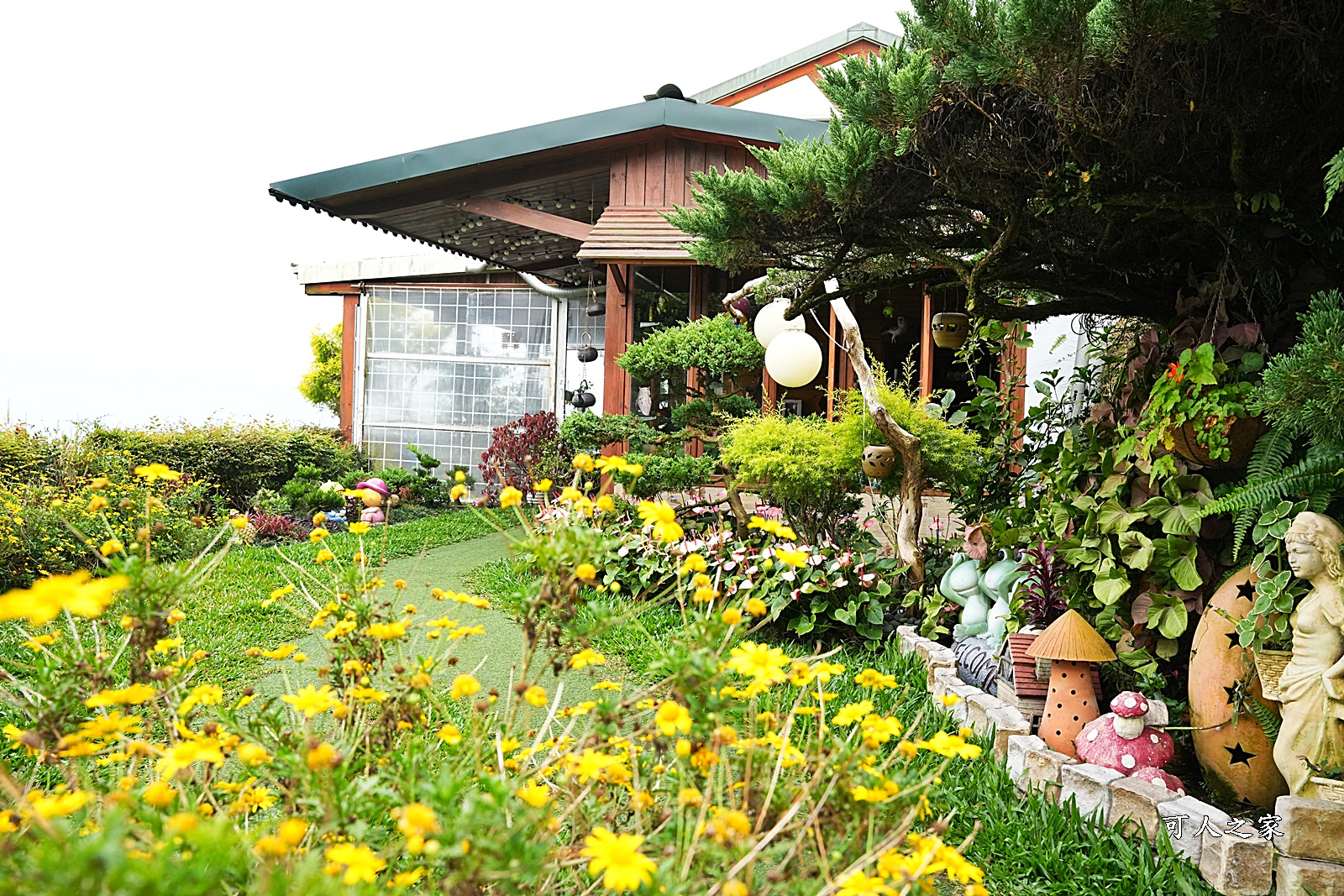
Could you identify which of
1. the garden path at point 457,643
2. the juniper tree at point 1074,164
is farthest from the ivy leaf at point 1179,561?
the garden path at point 457,643

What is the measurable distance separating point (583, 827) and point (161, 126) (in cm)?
1953

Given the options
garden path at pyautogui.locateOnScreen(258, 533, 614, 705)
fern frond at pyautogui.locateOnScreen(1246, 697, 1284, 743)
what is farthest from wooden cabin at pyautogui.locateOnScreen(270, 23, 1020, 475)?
fern frond at pyautogui.locateOnScreen(1246, 697, 1284, 743)

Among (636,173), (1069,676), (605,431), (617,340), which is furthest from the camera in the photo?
(617,340)

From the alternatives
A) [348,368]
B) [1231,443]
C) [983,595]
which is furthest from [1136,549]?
[348,368]

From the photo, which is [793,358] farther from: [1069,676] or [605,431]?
[1069,676]

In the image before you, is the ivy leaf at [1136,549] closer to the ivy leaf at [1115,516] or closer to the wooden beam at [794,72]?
the ivy leaf at [1115,516]

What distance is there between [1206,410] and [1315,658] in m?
0.84

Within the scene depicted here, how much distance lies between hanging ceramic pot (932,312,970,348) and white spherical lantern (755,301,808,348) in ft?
4.49

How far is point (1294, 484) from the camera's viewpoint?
246 cm

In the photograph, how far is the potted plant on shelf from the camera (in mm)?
2756

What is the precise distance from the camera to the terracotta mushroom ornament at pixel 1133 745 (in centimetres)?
266

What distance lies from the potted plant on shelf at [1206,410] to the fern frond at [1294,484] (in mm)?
250

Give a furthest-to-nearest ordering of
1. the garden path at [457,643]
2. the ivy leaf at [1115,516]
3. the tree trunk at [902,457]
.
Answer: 1. the tree trunk at [902,457]
2. the garden path at [457,643]
3. the ivy leaf at [1115,516]

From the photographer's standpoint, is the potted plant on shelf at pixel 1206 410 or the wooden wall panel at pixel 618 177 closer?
the potted plant on shelf at pixel 1206 410
